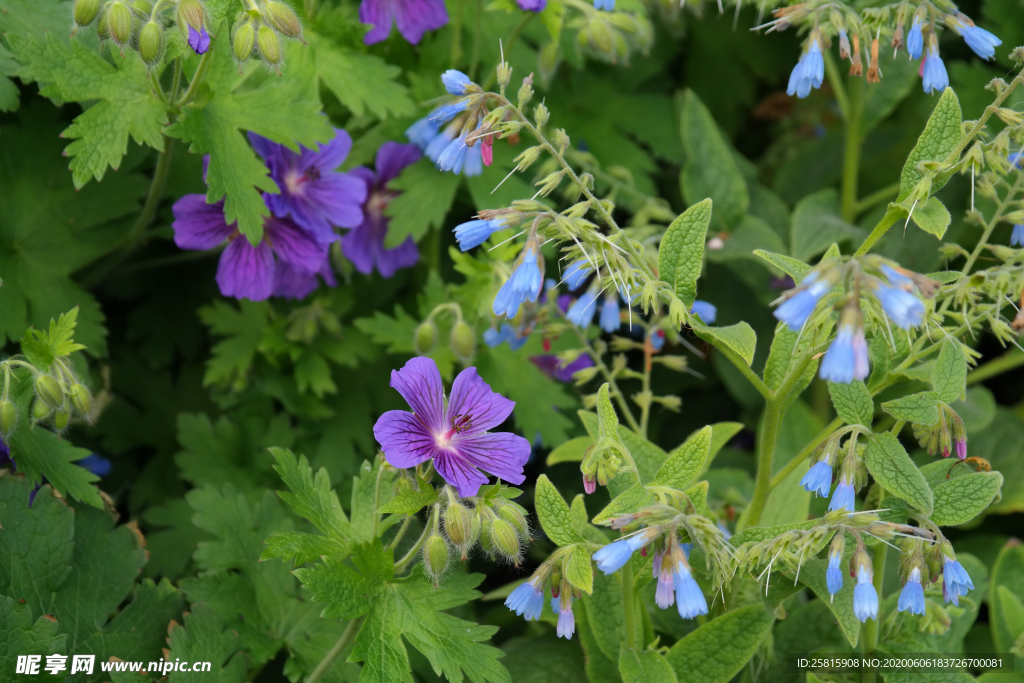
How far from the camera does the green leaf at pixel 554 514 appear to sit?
1.33 meters

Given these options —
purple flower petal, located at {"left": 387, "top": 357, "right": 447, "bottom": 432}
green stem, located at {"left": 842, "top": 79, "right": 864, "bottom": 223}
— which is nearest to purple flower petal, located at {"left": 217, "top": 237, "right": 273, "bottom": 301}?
purple flower petal, located at {"left": 387, "top": 357, "right": 447, "bottom": 432}

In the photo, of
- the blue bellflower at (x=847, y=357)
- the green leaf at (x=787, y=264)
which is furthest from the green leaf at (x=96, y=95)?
the blue bellflower at (x=847, y=357)

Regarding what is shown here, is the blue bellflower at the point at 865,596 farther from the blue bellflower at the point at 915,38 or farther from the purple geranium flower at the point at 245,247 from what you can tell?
the purple geranium flower at the point at 245,247

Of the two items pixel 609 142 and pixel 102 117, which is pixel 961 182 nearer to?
pixel 609 142

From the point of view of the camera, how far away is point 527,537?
134cm

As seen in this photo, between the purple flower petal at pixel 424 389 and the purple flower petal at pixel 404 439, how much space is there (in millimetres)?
17

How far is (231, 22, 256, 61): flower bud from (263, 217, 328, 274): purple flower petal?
48cm

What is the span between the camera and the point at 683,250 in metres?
1.40

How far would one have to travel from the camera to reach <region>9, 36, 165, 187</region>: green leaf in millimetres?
1591

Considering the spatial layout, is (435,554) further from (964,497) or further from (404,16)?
(404,16)

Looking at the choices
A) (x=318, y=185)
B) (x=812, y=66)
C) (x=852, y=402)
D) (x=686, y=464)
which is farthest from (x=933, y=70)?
(x=318, y=185)

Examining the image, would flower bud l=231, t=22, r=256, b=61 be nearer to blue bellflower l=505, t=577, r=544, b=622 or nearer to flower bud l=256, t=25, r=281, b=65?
flower bud l=256, t=25, r=281, b=65

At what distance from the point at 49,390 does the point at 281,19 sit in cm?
77

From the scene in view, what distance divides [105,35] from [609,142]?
4.65 feet
